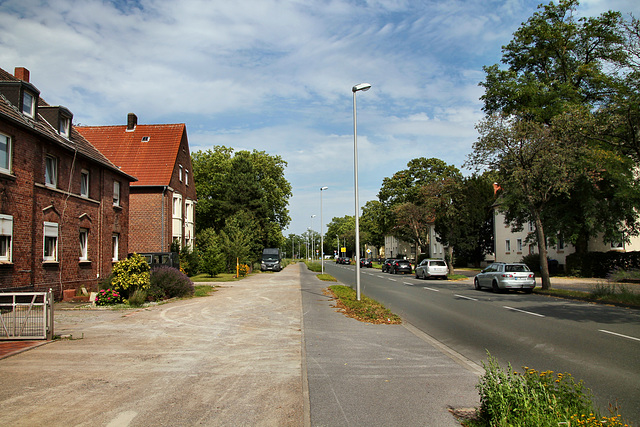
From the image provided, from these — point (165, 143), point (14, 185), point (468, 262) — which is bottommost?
point (468, 262)

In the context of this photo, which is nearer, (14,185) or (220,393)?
(220,393)

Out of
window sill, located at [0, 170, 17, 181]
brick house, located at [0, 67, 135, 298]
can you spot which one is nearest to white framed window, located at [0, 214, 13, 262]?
brick house, located at [0, 67, 135, 298]

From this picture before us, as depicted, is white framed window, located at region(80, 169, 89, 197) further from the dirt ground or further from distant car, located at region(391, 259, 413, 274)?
distant car, located at region(391, 259, 413, 274)

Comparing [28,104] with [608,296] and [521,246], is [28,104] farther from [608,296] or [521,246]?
[521,246]

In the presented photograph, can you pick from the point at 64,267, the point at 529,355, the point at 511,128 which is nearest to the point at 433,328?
the point at 529,355

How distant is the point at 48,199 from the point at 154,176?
58.6ft

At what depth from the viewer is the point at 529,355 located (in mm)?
8070

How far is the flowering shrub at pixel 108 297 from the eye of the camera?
52.0 ft

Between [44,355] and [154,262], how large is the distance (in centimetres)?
1857

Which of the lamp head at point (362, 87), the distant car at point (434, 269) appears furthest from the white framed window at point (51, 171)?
the distant car at point (434, 269)

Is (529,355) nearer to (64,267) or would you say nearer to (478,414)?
(478,414)

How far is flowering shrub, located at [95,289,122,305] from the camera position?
15844mm

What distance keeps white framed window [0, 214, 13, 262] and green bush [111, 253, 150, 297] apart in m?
3.31

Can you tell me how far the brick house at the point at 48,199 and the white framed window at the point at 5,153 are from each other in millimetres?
34
